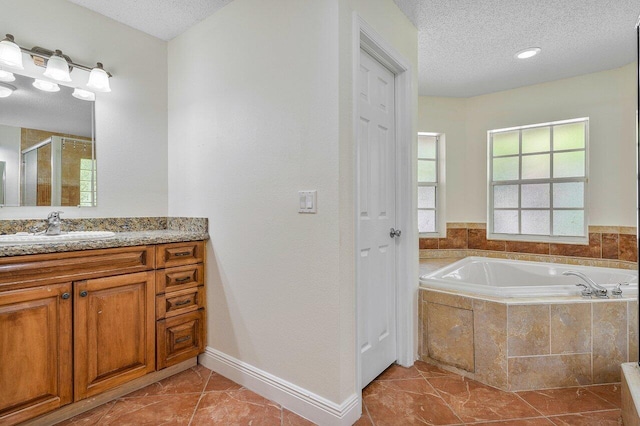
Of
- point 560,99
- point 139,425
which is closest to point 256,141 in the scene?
point 139,425

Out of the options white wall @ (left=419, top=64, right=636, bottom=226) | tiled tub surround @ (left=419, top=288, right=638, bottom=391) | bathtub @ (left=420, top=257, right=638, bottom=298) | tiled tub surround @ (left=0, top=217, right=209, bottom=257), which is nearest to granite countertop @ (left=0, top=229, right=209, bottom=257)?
tiled tub surround @ (left=0, top=217, right=209, bottom=257)

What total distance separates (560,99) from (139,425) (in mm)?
4182

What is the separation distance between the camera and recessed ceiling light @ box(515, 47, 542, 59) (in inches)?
100

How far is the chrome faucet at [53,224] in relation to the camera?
181 centimetres

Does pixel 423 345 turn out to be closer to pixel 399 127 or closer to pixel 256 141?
pixel 399 127

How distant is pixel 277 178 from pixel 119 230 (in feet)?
4.29

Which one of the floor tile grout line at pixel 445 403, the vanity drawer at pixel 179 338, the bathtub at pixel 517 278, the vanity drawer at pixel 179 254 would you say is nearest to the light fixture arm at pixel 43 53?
the vanity drawer at pixel 179 254

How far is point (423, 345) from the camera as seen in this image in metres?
2.24

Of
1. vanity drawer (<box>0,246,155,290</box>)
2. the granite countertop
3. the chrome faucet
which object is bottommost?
vanity drawer (<box>0,246,155,290</box>)

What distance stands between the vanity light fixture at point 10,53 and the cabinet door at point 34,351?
1.25 metres

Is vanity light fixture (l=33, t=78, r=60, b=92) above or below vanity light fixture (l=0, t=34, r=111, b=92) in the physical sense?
below

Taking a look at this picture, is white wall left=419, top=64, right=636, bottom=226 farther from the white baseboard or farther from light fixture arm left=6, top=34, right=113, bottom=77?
light fixture arm left=6, top=34, right=113, bottom=77

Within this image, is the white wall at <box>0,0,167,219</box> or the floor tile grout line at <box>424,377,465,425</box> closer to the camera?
the floor tile grout line at <box>424,377,465,425</box>

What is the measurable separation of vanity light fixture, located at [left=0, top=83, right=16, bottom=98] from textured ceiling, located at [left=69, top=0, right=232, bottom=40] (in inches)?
26.0
